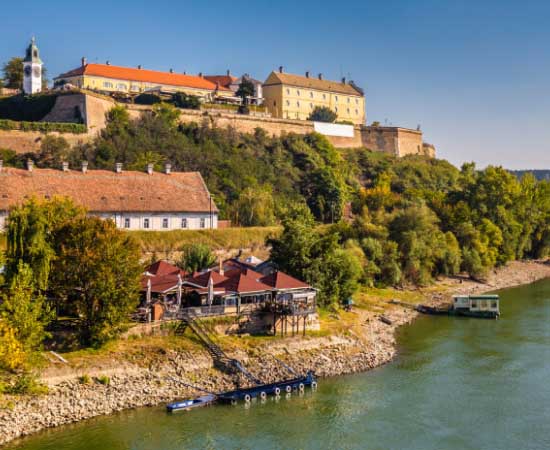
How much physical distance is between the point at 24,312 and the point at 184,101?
45295 mm

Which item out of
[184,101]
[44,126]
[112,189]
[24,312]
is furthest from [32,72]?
[24,312]

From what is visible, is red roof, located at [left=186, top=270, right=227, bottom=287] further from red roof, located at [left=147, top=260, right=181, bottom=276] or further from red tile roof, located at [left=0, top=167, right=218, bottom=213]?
red tile roof, located at [left=0, top=167, right=218, bottom=213]

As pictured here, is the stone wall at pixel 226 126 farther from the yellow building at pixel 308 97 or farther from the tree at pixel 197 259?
the tree at pixel 197 259

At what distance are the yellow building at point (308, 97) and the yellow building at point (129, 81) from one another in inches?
289

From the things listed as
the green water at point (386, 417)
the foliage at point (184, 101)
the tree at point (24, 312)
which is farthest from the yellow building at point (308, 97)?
the tree at point (24, 312)

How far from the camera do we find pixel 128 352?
1126 inches

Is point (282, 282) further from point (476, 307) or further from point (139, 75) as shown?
point (139, 75)

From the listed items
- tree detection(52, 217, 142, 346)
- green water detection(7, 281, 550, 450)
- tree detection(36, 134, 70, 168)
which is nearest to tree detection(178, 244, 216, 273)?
tree detection(52, 217, 142, 346)

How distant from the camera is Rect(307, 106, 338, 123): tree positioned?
85938 millimetres

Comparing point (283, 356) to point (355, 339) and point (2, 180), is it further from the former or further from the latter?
point (2, 180)

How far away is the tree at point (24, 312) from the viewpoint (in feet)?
84.4

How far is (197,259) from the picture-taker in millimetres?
39531

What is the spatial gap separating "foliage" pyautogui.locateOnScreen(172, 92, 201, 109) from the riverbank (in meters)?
35.9

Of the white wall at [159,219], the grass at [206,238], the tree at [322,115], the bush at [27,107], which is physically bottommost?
the grass at [206,238]
